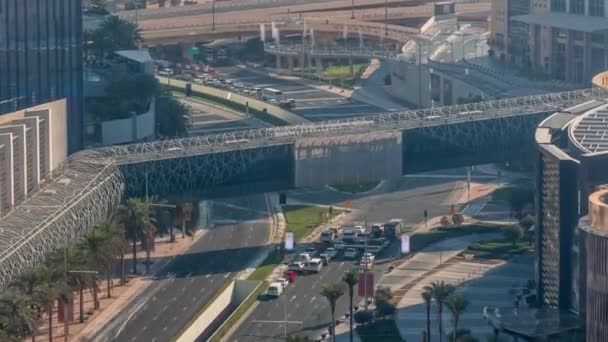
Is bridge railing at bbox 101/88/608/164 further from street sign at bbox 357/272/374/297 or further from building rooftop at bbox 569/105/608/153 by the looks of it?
street sign at bbox 357/272/374/297

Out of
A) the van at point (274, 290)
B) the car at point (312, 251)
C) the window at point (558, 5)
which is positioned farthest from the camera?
the window at point (558, 5)

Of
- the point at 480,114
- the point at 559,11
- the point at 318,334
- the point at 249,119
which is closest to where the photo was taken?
the point at 318,334

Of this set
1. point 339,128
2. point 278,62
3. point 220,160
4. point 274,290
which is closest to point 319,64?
point 278,62

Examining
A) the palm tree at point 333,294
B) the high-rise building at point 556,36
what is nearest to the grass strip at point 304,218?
the palm tree at point 333,294

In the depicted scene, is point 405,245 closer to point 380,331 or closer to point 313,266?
point 313,266

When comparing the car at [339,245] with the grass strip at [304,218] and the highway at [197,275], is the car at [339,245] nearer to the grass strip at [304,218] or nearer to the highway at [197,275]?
the grass strip at [304,218]

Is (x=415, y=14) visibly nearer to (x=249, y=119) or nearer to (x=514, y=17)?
(x=514, y=17)

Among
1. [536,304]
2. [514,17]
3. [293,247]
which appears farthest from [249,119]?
[536,304]
